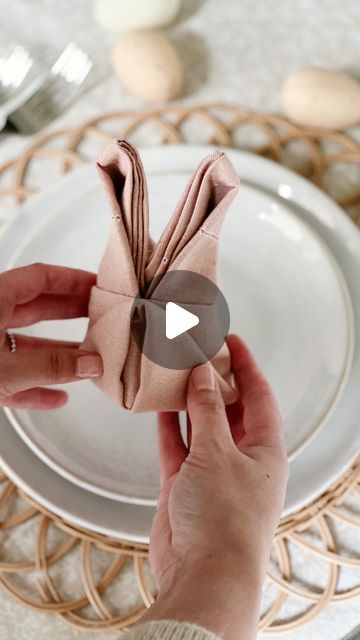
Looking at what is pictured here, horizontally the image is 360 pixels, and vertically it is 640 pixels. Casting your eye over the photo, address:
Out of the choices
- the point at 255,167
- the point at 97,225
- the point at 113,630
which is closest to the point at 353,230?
the point at 255,167

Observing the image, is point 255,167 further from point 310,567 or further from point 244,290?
point 310,567

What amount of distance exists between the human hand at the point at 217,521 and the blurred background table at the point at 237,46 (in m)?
0.31

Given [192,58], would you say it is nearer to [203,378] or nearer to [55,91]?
[55,91]

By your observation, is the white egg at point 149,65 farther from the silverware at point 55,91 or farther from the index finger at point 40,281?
the index finger at point 40,281

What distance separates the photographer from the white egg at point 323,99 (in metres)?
→ 0.51

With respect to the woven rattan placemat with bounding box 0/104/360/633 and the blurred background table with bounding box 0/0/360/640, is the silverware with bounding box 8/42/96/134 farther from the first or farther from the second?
the woven rattan placemat with bounding box 0/104/360/633

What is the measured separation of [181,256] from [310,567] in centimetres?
25

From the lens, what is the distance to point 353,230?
0.47m

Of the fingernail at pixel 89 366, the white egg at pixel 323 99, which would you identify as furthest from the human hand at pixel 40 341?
the white egg at pixel 323 99

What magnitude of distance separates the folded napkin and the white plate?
10 cm

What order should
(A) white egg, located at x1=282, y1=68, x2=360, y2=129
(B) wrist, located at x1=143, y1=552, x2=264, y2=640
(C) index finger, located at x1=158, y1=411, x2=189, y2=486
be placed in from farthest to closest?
(A) white egg, located at x1=282, y1=68, x2=360, y2=129 < (C) index finger, located at x1=158, y1=411, x2=189, y2=486 < (B) wrist, located at x1=143, y1=552, x2=264, y2=640

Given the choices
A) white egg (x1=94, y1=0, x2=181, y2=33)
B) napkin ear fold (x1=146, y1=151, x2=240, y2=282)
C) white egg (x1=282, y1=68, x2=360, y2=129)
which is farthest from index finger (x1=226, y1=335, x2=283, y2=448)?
white egg (x1=94, y1=0, x2=181, y2=33)

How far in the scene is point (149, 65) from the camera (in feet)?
1.76

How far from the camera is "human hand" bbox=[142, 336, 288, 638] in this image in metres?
0.29
